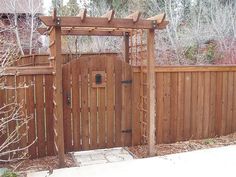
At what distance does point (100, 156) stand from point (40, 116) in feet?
3.86

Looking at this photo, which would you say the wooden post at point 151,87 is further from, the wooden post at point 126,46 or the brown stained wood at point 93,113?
the wooden post at point 126,46

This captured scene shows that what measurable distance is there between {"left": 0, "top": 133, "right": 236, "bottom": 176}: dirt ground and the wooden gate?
0.33 m

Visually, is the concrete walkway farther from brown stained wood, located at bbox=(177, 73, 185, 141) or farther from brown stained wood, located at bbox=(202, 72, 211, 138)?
brown stained wood, located at bbox=(202, 72, 211, 138)

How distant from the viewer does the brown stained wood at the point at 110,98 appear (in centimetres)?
509

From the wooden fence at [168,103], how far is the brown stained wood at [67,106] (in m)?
0.02

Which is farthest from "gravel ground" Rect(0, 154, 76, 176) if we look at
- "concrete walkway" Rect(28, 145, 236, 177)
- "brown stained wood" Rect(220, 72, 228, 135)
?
"brown stained wood" Rect(220, 72, 228, 135)

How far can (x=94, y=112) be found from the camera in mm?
5109

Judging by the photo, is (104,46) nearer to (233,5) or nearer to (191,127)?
(233,5)

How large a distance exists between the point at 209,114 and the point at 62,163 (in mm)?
2953

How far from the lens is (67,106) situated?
4.94 metres

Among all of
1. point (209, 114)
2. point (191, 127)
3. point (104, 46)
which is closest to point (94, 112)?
point (191, 127)

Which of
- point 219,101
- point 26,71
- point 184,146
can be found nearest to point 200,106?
point 219,101

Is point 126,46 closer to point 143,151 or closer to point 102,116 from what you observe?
point 102,116

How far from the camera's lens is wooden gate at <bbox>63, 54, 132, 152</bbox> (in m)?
4.95
